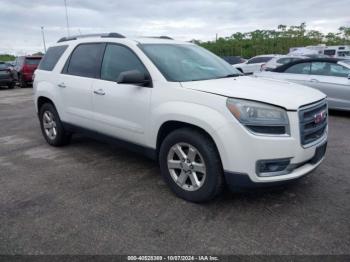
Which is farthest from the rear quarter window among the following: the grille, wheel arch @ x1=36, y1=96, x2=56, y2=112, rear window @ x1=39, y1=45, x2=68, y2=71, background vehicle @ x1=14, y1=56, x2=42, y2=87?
background vehicle @ x1=14, y1=56, x2=42, y2=87

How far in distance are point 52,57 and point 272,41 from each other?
57390 mm

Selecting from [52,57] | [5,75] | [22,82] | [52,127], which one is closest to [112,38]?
[52,57]

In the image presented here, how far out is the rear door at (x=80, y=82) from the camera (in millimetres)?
4605

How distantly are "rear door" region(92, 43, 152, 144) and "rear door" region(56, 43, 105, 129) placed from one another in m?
0.16

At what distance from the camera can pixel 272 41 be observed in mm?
57938

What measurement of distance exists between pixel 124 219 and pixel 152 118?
44.4 inches

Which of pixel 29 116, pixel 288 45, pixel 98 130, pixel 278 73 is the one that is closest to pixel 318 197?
pixel 98 130

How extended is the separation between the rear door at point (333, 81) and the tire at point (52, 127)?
19.9 feet

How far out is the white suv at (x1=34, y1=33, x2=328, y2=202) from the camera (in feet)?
10.1

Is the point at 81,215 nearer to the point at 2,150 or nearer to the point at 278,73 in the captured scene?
the point at 2,150

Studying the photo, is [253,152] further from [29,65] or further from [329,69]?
[29,65]

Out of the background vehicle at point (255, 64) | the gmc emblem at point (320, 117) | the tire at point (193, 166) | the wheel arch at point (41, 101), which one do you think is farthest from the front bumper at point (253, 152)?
the background vehicle at point (255, 64)

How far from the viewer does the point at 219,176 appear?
129 inches

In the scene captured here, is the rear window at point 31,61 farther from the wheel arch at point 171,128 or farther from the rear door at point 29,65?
the wheel arch at point 171,128
